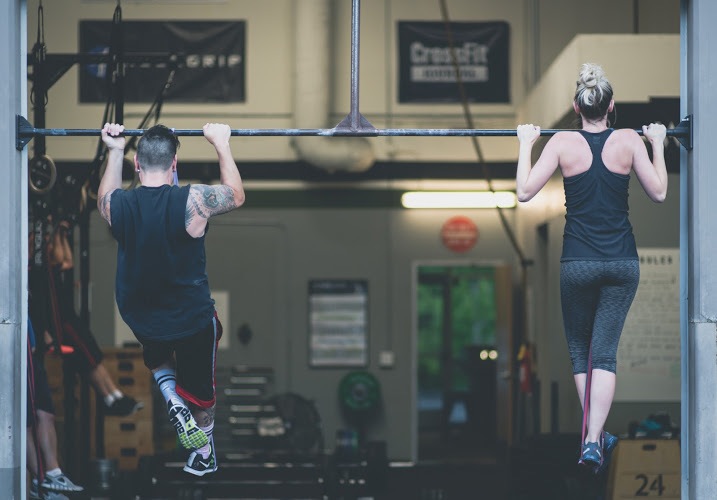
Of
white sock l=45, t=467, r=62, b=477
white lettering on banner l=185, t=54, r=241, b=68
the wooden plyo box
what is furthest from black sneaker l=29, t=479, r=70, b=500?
white lettering on banner l=185, t=54, r=241, b=68

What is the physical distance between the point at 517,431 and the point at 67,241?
5445 millimetres

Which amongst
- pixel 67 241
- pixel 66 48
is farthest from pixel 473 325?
pixel 67 241

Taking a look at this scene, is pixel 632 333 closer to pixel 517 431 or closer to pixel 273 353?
pixel 517 431

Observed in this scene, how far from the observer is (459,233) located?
12578 millimetres

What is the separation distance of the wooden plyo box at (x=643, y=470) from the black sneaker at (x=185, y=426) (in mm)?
3708

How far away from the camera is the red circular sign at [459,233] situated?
12.6 meters

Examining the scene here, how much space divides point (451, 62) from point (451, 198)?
142cm

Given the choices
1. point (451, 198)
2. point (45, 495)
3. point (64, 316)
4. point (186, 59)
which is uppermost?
point (186, 59)

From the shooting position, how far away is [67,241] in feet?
26.9

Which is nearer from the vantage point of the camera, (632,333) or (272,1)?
(632,333)

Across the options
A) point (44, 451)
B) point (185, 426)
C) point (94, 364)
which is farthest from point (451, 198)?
point (185, 426)

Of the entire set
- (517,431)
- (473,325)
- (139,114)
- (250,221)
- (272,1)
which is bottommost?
(517,431)

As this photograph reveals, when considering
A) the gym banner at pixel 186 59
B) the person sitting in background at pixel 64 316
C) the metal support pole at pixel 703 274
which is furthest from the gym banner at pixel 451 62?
the metal support pole at pixel 703 274

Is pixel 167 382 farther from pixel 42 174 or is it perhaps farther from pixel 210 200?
pixel 42 174
